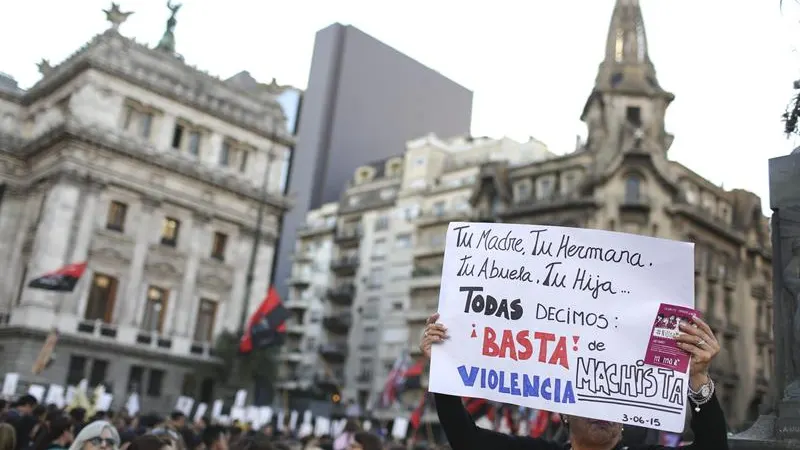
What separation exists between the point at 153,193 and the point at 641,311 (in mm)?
43489

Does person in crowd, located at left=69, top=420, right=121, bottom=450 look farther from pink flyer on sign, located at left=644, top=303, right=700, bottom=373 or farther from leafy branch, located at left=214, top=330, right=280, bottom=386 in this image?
leafy branch, located at left=214, top=330, right=280, bottom=386

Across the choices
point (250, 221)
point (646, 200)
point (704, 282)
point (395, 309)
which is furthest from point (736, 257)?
point (250, 221)

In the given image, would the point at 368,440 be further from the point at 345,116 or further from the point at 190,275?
the point at 345,116

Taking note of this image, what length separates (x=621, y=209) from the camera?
50250 millimetres

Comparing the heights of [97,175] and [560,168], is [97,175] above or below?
below

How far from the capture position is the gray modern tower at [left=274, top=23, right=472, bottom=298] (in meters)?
75.7

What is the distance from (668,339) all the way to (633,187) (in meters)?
49.1

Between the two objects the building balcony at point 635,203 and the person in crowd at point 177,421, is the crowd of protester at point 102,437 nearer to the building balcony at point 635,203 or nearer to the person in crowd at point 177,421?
the person in crowd at point 177,421

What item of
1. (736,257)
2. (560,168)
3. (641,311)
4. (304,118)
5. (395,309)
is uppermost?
(304,118)

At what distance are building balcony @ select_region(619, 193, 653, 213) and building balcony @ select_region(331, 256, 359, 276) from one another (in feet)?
82.9

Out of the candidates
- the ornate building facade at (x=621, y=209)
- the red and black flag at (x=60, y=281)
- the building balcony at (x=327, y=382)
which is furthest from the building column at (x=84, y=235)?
the building balcony at (x=327, y=382)

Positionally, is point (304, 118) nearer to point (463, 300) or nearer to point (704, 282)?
point (704, 282)

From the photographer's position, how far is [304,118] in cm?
7669

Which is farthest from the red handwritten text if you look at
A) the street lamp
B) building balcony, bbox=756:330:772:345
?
building balcony, bbox=756:330:772:345
